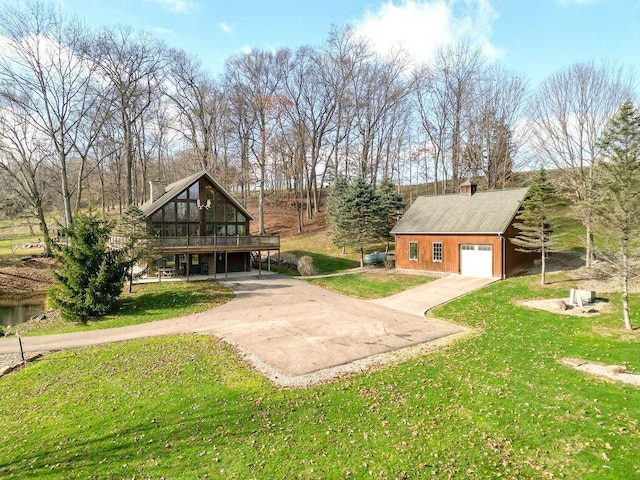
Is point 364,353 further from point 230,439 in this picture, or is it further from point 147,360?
point 147,360

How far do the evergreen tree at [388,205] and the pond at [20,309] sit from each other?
22749 mm

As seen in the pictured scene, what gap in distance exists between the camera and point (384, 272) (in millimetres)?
23688

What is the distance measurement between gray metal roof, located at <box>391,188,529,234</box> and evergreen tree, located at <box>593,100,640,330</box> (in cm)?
740

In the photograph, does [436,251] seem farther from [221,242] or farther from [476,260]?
[221,242]

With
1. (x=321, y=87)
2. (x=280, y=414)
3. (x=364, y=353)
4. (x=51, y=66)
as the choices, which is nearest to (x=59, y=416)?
(x=280, y=414)

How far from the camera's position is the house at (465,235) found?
66.8ft

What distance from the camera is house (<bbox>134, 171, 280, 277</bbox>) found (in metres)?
23.1

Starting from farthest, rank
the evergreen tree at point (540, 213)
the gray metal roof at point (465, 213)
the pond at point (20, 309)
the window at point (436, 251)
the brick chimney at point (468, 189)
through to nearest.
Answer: the brick chimney at point (468, 189) < the window at point (436, 251) < the gray metal roof at point (465, 213) < the pond at point (20, 309) < the evergreen tree at point (540, 213)

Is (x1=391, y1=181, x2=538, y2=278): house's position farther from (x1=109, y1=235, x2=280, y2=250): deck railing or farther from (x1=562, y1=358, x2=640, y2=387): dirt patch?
(x1=562, y1=358, x2=640, y2=387): dirt patch

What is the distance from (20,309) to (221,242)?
12422 millimetres

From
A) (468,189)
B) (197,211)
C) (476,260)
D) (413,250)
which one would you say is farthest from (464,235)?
(197,211)

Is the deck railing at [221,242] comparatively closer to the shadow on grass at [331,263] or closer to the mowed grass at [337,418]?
the shadow on grass at [331,263]

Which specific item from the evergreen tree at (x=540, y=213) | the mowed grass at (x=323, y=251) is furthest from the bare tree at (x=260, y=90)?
the evergreen tree at (x=540, y=213)

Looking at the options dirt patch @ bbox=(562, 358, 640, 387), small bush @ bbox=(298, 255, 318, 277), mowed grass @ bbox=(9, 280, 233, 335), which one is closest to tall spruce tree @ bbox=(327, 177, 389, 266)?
small bush @ bbox=(298, 255, 318, 277)
